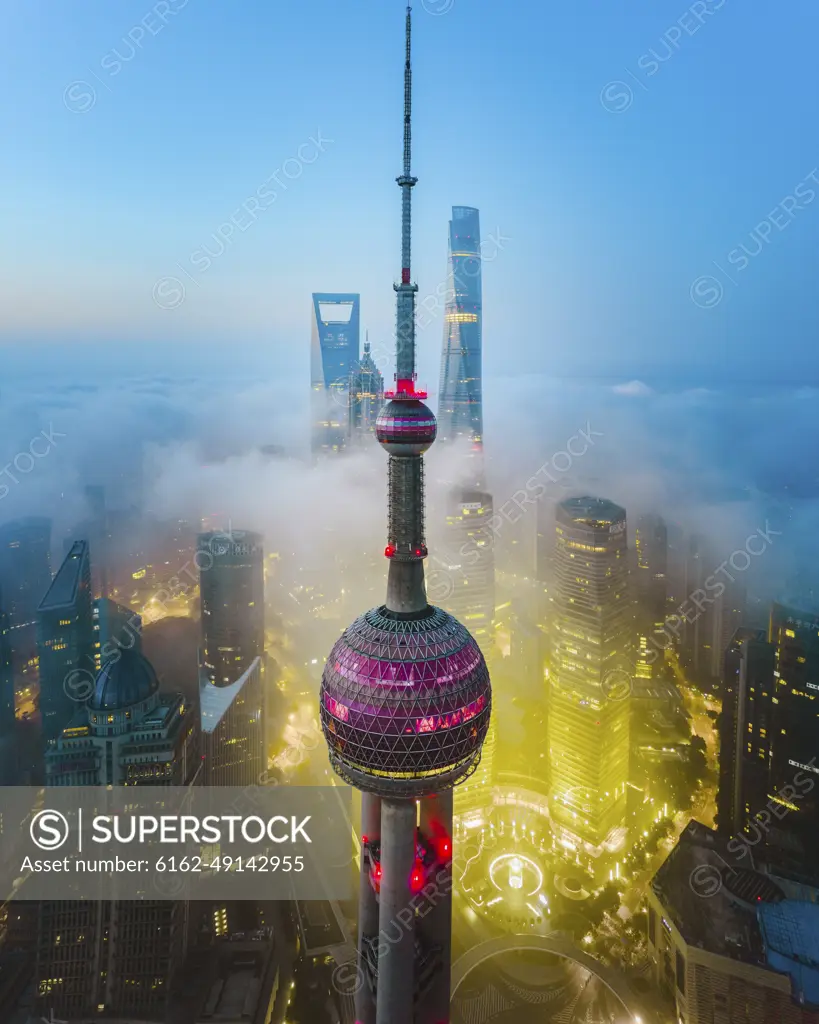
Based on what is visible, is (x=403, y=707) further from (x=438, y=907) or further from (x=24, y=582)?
(x=24, y=582)

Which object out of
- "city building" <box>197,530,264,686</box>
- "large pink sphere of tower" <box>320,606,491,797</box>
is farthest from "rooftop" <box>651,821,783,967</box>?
"city building" <box>197,530,264,686</box>

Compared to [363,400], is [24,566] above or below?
below

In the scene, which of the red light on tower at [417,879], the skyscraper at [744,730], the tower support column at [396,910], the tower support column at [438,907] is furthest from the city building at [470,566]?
the tower support column at [396,910]

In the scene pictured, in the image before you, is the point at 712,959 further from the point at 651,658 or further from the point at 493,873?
the point at 651,658

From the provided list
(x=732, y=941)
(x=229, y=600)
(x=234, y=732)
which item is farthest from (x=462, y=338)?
(x=732, y=941)

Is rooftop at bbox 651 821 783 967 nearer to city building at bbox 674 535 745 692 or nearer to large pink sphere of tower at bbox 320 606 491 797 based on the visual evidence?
large pink sphere of tower at bbox 320 606 491 797

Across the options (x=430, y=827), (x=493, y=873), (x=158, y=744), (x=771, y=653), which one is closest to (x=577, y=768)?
(x=493, y=873)
